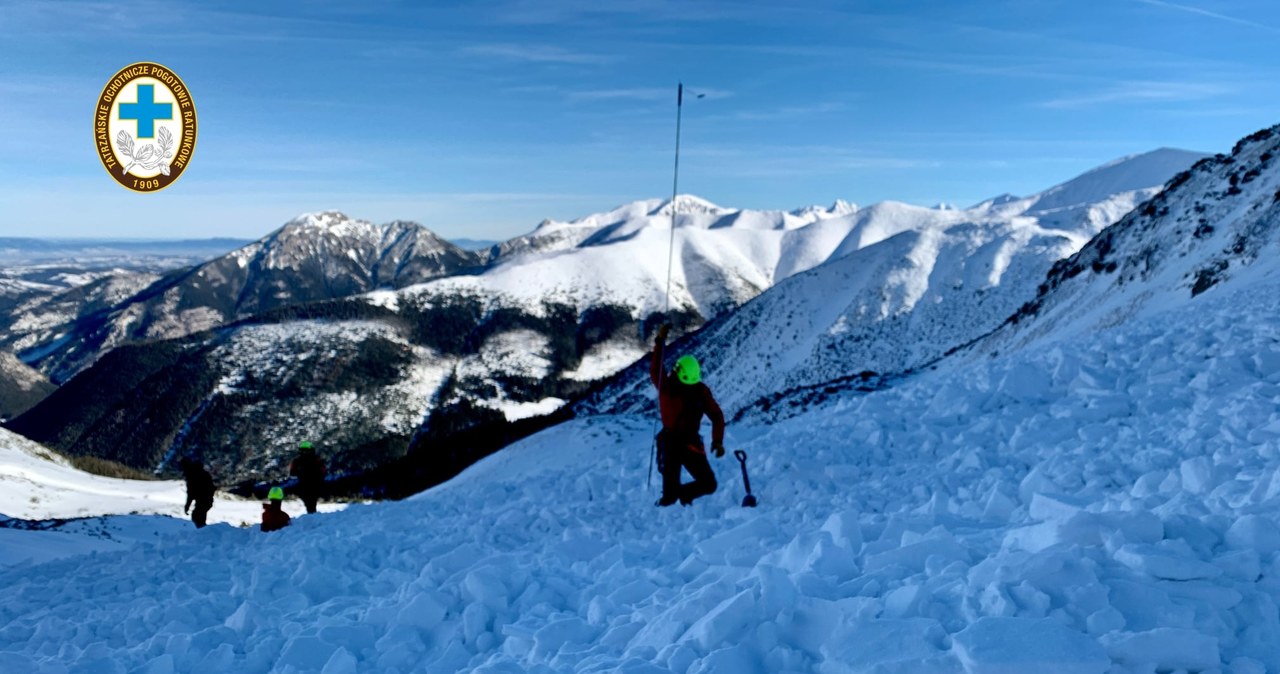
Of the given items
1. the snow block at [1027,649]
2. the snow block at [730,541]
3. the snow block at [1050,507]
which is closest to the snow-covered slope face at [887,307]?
the snow block at [730,541]

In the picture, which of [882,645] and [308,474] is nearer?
[882,645]

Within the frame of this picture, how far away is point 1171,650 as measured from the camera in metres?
4.03

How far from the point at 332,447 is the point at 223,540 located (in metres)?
148

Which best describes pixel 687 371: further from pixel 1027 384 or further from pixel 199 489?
pixel 199 489

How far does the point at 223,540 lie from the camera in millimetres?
14031

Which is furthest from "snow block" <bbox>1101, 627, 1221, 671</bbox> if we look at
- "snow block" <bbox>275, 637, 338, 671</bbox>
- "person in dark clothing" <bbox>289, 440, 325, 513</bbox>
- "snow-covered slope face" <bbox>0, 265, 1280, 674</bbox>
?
"person in dark clothing" <bbox>289, 440, 325, 513</bbox>

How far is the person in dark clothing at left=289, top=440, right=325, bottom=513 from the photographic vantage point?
61.2 feet

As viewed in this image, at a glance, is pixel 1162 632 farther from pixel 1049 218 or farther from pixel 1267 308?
pixel 1049 218

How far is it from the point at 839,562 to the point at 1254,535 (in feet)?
9.85

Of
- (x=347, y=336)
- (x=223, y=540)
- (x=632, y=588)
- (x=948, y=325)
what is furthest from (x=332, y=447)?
(x=632, y=588)

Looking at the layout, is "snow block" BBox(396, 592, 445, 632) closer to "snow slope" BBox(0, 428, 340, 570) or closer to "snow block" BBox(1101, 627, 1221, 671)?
"snow slope" BBox(0, 428, 340, 570)

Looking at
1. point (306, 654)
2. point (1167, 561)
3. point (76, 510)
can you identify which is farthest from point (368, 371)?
point (1167, 561)

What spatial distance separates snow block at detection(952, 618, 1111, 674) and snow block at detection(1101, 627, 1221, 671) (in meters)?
0.16

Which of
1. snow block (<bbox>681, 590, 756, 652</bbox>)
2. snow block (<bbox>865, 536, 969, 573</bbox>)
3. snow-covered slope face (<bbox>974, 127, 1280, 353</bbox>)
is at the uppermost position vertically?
snow-covered slope face (<bbox>974, 127, 1280, 353</bbox>)
